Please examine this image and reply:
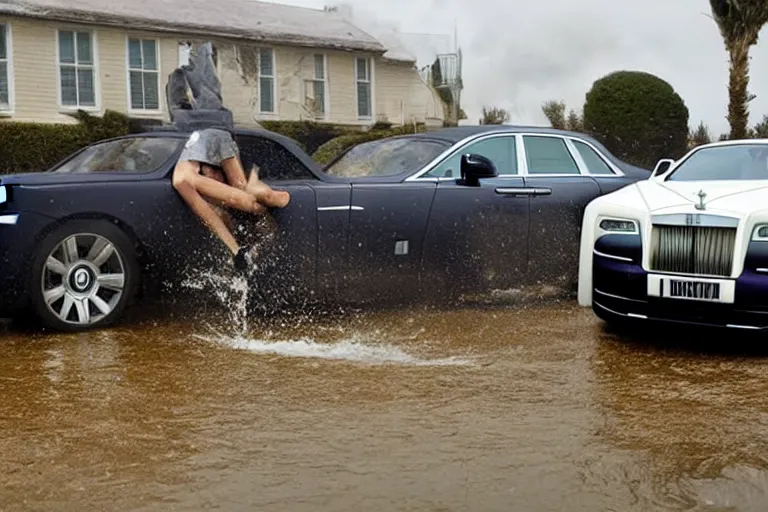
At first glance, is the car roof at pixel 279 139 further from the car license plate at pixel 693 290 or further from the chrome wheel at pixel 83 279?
the car license plate at pixel 693 290

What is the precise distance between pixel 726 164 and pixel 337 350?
3167mm

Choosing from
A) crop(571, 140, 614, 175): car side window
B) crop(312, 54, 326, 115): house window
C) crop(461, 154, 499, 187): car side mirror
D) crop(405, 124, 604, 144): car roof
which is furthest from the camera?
crop(312, 54, 326, 115): house window

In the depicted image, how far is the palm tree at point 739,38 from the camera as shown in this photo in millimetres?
22859

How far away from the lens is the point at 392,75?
29359mm

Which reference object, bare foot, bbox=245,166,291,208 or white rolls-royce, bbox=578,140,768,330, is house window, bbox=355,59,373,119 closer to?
bare foot, bbox=245,166,291,208

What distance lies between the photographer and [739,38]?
2316 centimetres

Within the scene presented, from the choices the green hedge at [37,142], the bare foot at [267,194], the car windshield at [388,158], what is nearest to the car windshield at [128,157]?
the bare foot at [267,194]

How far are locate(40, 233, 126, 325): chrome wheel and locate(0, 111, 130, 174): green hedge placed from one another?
14.4 meters

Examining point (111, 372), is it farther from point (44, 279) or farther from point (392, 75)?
point (392, 75)

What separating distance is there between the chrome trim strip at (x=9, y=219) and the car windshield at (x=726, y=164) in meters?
4.51

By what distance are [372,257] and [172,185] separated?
1475mm

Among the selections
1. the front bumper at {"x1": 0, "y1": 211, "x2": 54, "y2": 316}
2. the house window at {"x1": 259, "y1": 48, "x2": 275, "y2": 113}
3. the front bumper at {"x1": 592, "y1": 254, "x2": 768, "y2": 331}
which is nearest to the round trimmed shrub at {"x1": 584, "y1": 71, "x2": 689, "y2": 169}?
the house window at {"x1": 259, "y1": 48, "x2": 275, "y2": 113}

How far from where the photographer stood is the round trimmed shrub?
22453 millimetres

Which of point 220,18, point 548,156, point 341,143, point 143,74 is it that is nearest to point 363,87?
point 220,18
